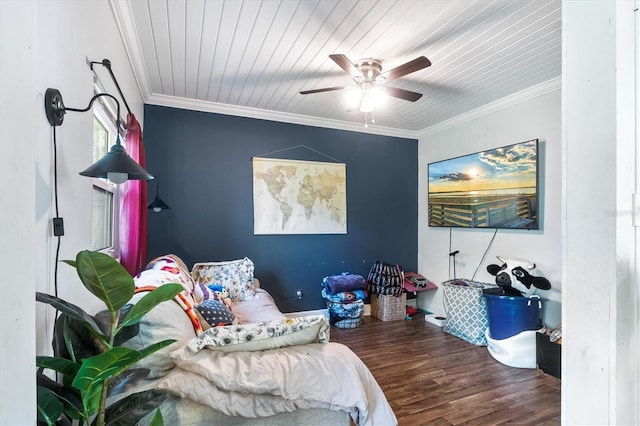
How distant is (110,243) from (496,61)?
10.9 ft

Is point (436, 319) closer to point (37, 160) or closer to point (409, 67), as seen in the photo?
point (409, 67)

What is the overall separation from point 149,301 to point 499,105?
3808mm

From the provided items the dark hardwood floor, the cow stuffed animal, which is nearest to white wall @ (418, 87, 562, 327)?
the cow stuffed animal

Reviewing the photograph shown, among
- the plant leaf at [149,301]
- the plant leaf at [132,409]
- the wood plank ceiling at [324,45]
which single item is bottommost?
the plant leaf at [132,409]

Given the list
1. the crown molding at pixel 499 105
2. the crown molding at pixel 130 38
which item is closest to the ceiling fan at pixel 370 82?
the crown molding at pixel 130 38

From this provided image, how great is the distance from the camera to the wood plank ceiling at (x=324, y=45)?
1.90 meters

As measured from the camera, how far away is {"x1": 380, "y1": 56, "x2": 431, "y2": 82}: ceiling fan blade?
204 cm

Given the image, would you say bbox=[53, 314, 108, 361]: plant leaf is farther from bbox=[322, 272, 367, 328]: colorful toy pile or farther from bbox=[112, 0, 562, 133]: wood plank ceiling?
bbox=[322, 272, 367, 328]: colorful toy pile

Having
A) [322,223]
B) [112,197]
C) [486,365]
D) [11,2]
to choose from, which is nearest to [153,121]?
[112,197]

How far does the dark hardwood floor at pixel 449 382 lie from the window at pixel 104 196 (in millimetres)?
2239

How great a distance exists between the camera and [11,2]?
487 mm

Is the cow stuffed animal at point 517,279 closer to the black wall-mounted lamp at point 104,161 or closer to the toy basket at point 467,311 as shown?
the toy basket at point 467,311

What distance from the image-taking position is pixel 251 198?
3.69m

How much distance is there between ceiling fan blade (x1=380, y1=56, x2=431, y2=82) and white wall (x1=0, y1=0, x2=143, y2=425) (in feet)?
5.97
